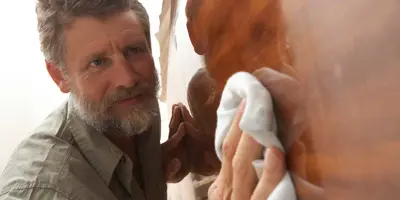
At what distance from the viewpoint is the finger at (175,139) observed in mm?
930

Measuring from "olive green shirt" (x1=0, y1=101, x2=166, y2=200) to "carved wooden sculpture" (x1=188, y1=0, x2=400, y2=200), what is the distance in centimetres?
47

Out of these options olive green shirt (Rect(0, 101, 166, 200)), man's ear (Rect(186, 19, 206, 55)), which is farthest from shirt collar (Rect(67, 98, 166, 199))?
man's ear (Rect(186, 19, 206, 55))

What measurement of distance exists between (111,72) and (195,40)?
22cm

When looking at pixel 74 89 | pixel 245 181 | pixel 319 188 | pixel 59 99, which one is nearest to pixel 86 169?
pixel 74 89

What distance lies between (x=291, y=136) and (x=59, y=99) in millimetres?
1726

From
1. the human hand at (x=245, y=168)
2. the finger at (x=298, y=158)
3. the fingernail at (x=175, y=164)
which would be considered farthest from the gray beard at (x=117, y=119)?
the finger at (x=298, y=158)

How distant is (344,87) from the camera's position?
30 cm

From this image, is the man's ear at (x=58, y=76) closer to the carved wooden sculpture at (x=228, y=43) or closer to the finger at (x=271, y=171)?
the carved wooden sculpture at (x=228, y=43)

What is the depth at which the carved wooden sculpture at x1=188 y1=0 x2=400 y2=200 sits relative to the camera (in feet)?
0.84

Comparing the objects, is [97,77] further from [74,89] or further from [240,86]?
[240,86]

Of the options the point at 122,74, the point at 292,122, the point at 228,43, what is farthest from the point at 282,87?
the point at 122,74

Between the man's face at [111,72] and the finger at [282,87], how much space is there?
16.3 inches

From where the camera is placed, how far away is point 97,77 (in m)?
0.83

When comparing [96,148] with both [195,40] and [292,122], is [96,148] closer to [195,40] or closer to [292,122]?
[195,40]
